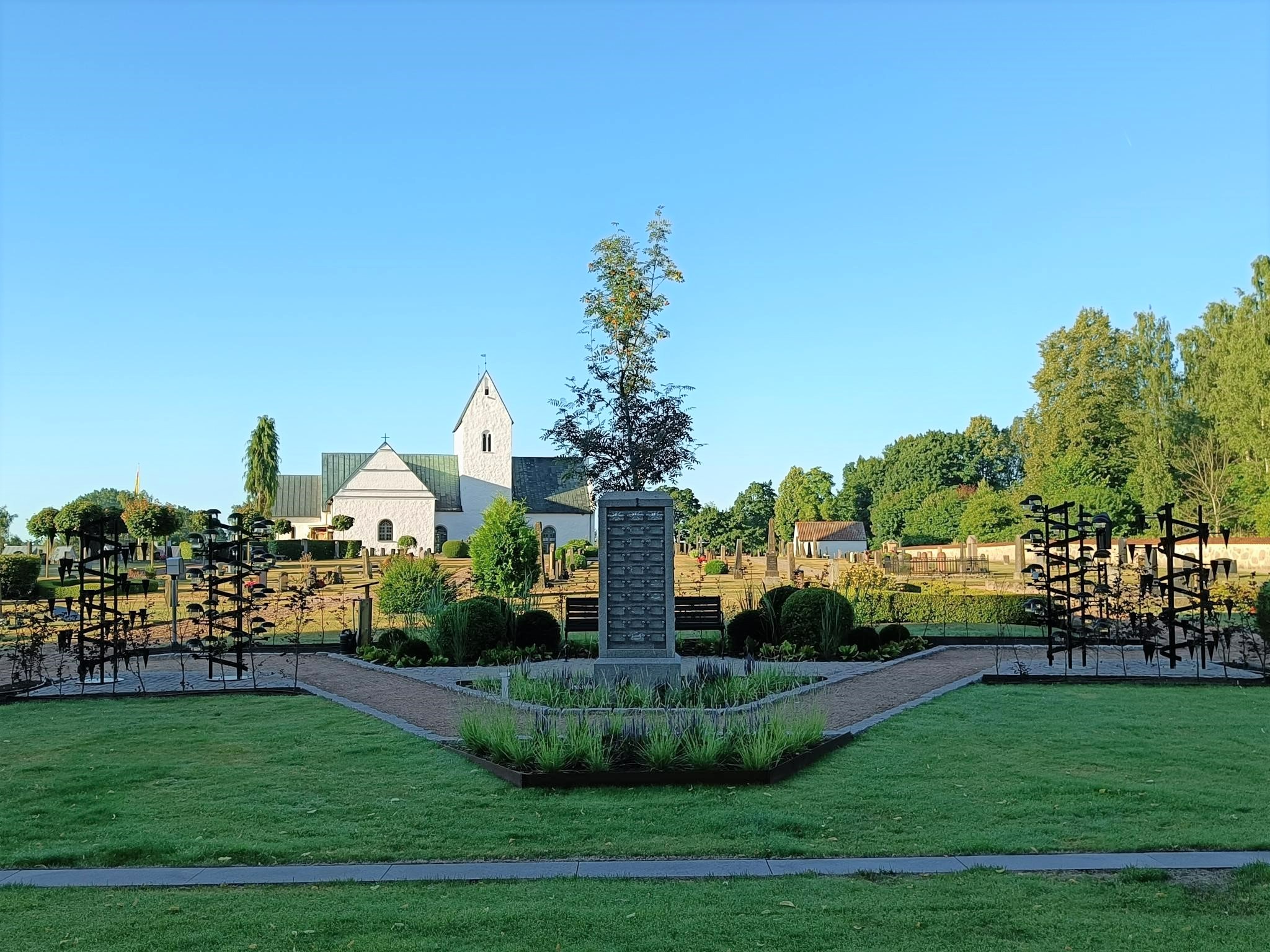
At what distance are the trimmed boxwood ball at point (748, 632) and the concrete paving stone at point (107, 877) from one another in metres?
12.3

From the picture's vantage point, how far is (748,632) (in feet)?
58.6

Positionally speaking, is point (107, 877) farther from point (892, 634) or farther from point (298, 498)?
point (298, 498)

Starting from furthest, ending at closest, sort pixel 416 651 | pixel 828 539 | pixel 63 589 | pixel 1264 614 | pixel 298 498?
1. pixel 828 539
2. pixel 298 498
3. pixel 63 589
4. pixel 416 651
5. pixel 1264 614

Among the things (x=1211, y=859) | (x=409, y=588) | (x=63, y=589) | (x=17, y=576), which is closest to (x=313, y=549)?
(x=63, y=589)

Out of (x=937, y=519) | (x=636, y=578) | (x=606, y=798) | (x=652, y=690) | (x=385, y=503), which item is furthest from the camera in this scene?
(x=937, y=519)

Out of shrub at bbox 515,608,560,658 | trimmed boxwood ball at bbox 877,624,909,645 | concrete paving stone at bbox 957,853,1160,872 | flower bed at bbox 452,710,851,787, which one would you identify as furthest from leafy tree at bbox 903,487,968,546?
concrete paving stone at bbox 957,853,1160,872

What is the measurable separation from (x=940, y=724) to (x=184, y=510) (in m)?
58.0

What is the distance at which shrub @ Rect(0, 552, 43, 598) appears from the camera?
30125 millimetres

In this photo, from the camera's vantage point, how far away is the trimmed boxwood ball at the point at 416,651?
54.8 ft

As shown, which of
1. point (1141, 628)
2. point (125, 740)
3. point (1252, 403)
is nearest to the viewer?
point (125, 740)

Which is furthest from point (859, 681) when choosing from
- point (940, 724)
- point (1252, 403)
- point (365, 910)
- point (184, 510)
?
point (184, 510)

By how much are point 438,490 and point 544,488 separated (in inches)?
315

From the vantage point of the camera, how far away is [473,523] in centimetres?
6888

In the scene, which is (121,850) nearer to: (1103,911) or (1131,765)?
(1103,911)
